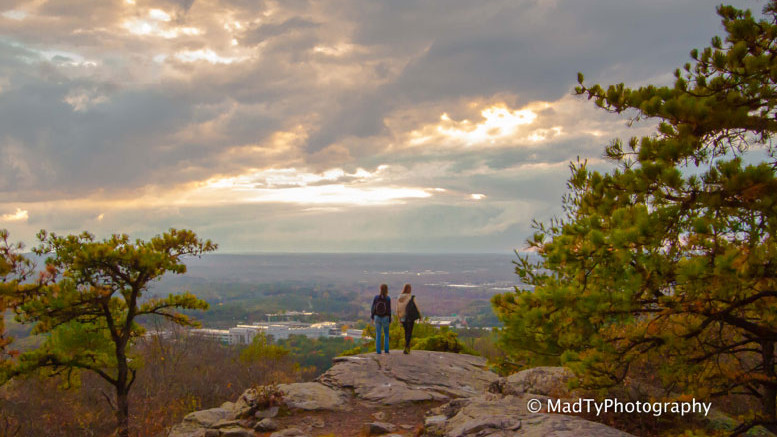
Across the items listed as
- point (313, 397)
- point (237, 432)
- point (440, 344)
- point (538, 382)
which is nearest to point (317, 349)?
point (440, 344)

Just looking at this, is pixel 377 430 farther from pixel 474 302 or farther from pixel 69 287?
pixel 474 302

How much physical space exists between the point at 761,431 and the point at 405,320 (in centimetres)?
910

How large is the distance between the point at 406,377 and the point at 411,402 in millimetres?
1774

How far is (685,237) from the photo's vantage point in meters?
5.48

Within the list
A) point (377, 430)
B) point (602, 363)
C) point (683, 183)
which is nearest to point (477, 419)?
point (602, 363)

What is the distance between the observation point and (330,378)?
12578mm

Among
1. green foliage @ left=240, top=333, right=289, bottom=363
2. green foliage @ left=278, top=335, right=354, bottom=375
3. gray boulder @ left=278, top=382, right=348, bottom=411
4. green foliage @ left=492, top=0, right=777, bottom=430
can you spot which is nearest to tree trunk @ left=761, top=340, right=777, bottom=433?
green foliage @ left=492, top=0, right=777, bottom=430

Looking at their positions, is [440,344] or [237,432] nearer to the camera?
A: [237,432]

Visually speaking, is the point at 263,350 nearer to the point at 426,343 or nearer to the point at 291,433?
the point at 426,343

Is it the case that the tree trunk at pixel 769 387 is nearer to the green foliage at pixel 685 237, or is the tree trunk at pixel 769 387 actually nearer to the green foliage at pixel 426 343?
the green foliage at pixel 685 237

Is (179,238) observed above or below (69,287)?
above

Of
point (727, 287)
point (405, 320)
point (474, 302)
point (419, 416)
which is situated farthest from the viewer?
point (474, 302)

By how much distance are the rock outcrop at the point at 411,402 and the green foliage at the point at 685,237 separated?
1216 mm

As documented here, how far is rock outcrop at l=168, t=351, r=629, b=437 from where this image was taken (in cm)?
631
